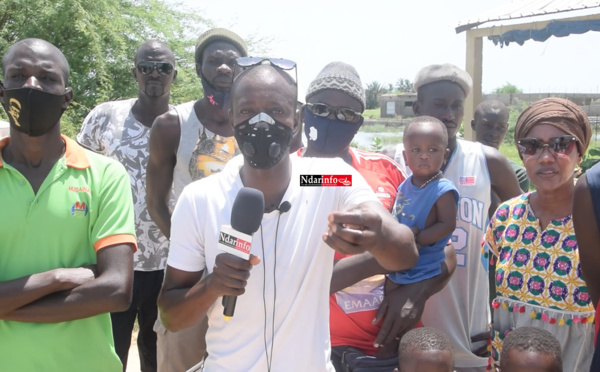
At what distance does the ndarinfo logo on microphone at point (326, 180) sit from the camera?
102 inches

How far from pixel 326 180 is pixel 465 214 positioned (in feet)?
5.30

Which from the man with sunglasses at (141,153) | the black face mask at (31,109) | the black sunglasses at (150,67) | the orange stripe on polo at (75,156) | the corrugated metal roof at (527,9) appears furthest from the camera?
the corrugated metal roof at (527,9)

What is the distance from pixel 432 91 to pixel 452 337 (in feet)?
5.12

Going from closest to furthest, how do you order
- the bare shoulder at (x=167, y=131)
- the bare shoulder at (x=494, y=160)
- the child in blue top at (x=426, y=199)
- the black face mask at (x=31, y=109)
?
the black face mask at (x=31, y=109), the child in blue top at (x=426, y=199), the bare shoulder at (x=494, y=160), the bare shoulder at (x=167, y=131)

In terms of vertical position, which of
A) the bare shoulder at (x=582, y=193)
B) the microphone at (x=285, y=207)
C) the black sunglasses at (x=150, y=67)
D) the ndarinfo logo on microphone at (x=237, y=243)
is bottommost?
the ndarinfo logo on microphone at (x=237, y=243)

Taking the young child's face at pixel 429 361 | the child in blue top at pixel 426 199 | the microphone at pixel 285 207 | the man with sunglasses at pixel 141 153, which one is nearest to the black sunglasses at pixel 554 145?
the child in blue top at pixel 426 199

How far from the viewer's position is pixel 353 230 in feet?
7.27

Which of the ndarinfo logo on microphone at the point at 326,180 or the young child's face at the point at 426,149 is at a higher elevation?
the young child's face at the point at 426,149

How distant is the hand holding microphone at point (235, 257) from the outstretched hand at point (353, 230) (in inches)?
10.5

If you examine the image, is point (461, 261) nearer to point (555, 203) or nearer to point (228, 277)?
point (555, 203)

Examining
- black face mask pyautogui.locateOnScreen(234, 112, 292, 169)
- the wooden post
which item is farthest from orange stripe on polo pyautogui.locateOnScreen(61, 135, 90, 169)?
the wooden post

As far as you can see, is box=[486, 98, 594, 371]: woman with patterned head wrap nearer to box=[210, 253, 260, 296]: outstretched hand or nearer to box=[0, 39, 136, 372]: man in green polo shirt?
box=[210, 253, 260, 296]: outstretched hand

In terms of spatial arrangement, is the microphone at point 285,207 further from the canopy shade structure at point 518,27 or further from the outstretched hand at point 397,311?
the canopy shade structure at point 518,27

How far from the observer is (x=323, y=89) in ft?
11.9
